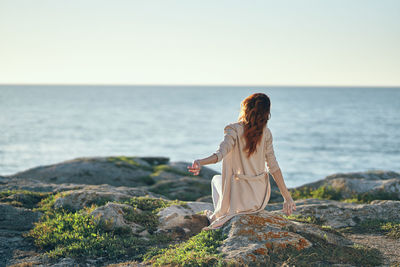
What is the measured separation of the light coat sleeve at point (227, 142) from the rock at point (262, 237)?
4.47 feet

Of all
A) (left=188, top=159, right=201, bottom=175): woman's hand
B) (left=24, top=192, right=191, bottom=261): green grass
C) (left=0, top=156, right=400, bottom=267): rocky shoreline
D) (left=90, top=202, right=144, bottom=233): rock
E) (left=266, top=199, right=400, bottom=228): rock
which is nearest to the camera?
(left=188, top=159, right=201, bottom=175): woman's hand

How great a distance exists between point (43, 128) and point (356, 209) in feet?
184

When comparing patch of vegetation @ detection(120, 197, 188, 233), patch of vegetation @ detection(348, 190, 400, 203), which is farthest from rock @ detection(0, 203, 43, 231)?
patch of vegetation @ detection(348, 190, 400, 203)

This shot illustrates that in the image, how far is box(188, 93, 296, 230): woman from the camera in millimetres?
7059

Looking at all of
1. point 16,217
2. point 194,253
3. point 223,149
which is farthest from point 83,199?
point 223,149

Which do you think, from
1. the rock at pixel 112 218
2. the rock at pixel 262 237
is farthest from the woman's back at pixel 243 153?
the rock at pixel 112 218

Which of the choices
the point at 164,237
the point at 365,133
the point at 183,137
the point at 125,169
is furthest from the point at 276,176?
the point at 365,133

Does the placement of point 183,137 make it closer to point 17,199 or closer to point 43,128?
point 43,128

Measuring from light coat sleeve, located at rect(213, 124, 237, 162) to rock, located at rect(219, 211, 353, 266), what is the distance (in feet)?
4.47

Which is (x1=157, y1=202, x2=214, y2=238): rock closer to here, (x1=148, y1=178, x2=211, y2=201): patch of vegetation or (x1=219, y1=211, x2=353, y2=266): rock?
(x1=219, y1=211, x2=353, y2=266): rock

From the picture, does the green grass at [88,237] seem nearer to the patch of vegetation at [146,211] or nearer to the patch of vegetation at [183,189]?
the patch of vegetation at [146,211]

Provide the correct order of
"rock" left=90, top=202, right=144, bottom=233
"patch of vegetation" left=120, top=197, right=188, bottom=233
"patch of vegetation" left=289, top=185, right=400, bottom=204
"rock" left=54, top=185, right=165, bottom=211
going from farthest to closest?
1. "patch of vegetation" left=289, top=185, right=400, bottom=204
2. "rock" left=54, top=185, right=165, bottom=211
3. "patch of vegetation" left=120, top=197, right=188, bottom=233
4. "rock" left=90, top=202, right=144, bottom=233

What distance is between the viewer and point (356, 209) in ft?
34.0

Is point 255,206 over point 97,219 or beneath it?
over
